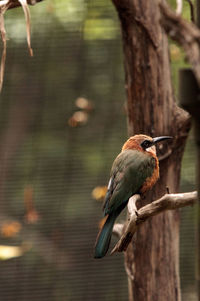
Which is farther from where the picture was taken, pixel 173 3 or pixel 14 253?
pixel 173 3

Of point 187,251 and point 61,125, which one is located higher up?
point 61,125

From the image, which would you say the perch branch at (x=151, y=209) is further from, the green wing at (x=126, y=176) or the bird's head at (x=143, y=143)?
the bird's head at (x=143, y=143)

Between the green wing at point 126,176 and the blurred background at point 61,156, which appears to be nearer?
the green wing at point 126,176

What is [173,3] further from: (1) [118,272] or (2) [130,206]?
(2) [130,206]

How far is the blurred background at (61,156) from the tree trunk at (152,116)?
Result: 3.48 feet

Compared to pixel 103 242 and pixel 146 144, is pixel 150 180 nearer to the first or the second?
pixel 146 144

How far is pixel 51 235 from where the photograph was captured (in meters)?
2.94

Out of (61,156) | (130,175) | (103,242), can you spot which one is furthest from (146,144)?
(61,156)

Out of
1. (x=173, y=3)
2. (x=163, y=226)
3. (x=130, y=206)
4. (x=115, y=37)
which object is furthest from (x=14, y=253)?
(x=115, y=37)

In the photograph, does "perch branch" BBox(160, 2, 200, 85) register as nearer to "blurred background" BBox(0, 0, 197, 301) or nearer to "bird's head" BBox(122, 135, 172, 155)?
"bird's head" BBox(122, 135, 172, 155)

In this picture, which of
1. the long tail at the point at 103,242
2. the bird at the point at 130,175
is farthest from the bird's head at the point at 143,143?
the long tail at the point at 103,242

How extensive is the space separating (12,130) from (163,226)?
1.39 meters

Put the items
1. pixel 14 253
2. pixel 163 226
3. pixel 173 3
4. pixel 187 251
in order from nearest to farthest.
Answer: pixel 14 253 → pixel 163 226 → pixel 173 3 → pixel 187 251

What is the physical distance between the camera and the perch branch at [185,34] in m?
0.74
